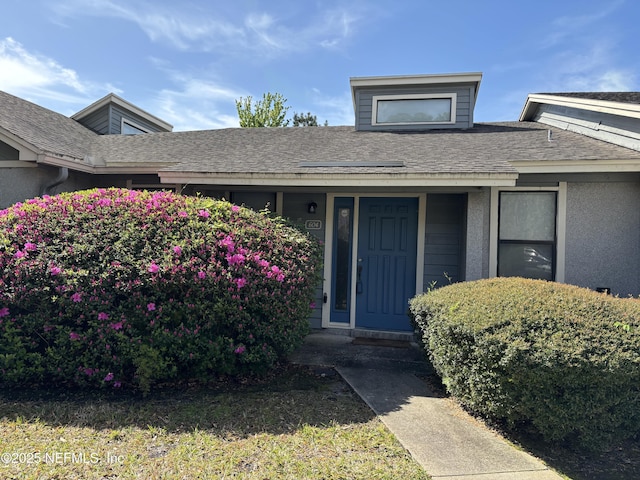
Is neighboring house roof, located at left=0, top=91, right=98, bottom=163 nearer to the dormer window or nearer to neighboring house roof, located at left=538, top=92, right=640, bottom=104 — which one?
the dormer window

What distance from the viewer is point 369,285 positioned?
242 inches

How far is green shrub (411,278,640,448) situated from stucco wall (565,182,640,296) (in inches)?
86.7

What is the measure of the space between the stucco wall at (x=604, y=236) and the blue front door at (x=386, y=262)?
87.1 inches

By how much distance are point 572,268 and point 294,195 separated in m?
4.40

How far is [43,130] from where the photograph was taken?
23.7 feet

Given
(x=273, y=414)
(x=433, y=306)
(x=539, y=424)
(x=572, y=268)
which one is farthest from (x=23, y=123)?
(x=572, y=268)

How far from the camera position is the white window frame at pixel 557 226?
5.23 m

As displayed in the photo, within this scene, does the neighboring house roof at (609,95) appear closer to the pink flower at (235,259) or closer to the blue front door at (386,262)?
the blue front door at (386,262)

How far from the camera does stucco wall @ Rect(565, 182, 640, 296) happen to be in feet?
16.5

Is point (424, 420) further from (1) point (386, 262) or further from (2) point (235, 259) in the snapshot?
(1) point (386, 262)

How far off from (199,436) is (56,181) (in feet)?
17.2

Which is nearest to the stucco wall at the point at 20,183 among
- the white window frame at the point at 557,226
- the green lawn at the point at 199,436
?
the green lawn at the point at 199,436

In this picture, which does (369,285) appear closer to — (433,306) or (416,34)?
(433,306)

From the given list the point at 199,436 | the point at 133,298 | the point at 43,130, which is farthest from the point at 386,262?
the point at 43,130
